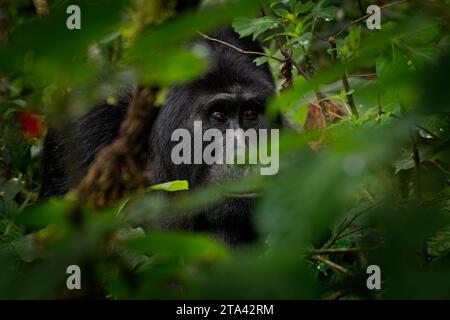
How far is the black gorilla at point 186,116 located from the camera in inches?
125

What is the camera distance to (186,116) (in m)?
3.17

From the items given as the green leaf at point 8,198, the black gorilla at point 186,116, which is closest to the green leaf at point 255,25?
the black gorilla at point 186,116

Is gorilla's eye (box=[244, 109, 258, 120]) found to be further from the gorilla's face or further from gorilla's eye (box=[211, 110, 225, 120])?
gorilla's eye (box=[211, 110, 225, 120])

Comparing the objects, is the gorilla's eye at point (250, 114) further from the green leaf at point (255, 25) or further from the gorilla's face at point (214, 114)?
the green leaf at point (255, 25)

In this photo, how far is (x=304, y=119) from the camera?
3057mm

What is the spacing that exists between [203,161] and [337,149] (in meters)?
2.45

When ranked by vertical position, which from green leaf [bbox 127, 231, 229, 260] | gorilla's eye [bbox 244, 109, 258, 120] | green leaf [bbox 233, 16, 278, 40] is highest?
gorilla's eye [bbox 244, 109, 258, 120]

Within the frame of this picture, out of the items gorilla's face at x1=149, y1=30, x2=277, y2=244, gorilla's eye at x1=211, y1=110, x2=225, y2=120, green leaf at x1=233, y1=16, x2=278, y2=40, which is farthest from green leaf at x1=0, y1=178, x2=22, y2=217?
green leaf at x1=233, y1=16, x2=278, y2=40

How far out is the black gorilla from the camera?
3169 millimetres

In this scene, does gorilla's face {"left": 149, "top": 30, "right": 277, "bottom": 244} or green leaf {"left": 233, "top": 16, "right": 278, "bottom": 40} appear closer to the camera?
green leaf {"left": 233, "top": 16, "right": 278, "bottom": 40}

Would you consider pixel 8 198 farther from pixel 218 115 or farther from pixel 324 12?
pixel 324 12

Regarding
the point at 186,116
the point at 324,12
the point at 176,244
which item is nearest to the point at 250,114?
the point at 186,116
